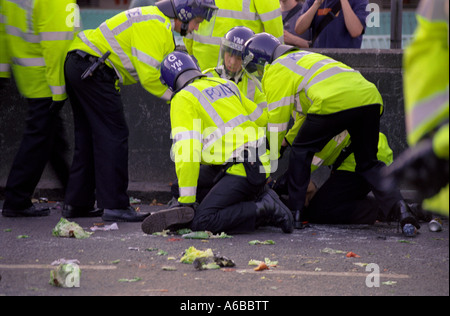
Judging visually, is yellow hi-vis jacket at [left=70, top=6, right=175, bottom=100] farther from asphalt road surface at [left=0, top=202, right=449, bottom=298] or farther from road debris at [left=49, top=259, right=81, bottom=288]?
road debris at [left=49, top=259, right=81, bottom=288]

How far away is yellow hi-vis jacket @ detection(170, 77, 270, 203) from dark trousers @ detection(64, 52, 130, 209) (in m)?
0.77

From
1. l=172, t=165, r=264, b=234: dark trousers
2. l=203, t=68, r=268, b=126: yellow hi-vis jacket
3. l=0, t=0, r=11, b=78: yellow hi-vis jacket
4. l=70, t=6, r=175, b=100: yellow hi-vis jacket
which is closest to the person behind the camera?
l=172, t=165, r=264, b=234: dark trousers

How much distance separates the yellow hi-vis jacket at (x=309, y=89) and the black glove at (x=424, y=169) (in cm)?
373

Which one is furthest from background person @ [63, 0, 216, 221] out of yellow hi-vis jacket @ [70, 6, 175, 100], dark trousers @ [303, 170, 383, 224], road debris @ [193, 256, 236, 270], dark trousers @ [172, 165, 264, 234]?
road debris @ [193, 256, 236, 270]

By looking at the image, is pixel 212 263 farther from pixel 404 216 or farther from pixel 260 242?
pixel 404 216

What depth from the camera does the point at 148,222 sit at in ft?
19.7

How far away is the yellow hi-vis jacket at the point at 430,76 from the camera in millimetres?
2520

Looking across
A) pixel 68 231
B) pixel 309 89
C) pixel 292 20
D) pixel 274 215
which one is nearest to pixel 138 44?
pixel 309 89

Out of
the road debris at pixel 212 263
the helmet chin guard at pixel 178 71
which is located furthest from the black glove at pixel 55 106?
the road debris at pixel 212 263

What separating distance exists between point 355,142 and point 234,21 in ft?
5.57

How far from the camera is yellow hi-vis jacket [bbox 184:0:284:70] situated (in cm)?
725

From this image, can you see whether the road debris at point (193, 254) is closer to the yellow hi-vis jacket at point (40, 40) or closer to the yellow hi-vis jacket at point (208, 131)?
the yellow hi-vis jacket at point (208, 131)
